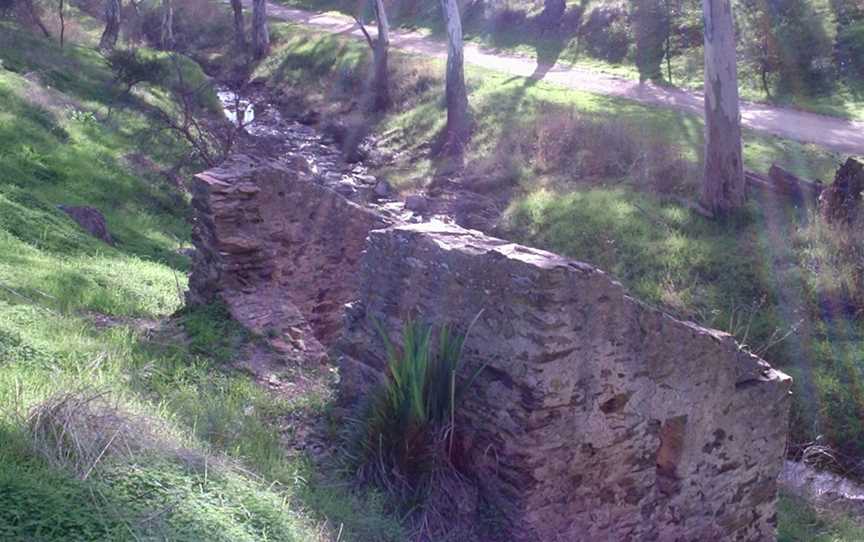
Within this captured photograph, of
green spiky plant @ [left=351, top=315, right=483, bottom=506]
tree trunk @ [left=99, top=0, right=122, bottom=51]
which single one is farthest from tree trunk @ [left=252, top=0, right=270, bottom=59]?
green spiky plant @ [left=351, top=315, right=483, bottom=506]

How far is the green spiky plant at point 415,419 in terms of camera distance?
5.89 metres

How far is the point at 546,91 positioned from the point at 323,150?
19.1 ft

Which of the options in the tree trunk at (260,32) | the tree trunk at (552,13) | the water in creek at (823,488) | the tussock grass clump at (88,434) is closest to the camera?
the tussock grass clump at (88,434)

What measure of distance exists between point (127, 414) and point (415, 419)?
1.62 meters

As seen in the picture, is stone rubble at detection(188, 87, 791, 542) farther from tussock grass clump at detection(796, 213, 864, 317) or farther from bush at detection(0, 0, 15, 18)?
bush at detection(0, 0, 15, 18)

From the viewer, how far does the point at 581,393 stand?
601 centimetres

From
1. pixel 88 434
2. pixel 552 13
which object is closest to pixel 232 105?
pixel 552 13

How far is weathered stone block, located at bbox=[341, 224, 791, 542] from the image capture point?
5.82m

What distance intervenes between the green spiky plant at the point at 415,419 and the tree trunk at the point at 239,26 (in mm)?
30534

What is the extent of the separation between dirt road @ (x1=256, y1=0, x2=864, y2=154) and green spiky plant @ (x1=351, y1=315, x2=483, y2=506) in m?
13.6

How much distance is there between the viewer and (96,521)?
414cm

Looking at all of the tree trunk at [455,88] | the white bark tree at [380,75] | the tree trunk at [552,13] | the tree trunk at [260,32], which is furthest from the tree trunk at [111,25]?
the tree trunk at [455,88]

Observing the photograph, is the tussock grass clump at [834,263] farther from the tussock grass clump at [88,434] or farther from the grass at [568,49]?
the tussock grass clump at [88,434]

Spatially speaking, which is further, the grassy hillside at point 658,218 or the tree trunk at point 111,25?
the tree trunk at point 111,25
